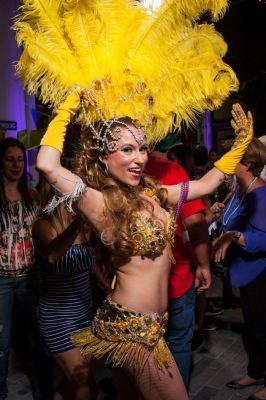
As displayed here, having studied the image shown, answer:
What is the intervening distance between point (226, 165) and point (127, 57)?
0.84m

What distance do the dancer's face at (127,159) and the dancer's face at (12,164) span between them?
1.64 metres

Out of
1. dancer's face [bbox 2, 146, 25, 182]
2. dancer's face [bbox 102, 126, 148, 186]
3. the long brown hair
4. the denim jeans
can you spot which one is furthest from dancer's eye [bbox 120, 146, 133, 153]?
dancer's face [bbox 2, 146, 25, 182]

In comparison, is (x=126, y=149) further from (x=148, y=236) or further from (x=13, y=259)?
(x=13, y=259)

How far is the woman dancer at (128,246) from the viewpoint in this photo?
207 centimetres

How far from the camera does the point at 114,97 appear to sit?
2385 mm

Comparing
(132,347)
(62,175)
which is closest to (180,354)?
(132,347)

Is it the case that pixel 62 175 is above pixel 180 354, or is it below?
above

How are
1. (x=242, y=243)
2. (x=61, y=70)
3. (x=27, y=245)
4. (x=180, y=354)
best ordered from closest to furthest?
(x=61, y=70) < (x=180, y=354) < (x=242, y=243) < (x=27, y=245)

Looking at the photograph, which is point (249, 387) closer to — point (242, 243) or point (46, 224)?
point (242, 243)

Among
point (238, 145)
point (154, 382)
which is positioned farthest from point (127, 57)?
point (154, 382)

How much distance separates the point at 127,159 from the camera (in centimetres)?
219

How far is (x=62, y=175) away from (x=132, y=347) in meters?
0.93

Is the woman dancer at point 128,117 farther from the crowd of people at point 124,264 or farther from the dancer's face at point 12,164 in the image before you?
the dancer's face at point 12,164

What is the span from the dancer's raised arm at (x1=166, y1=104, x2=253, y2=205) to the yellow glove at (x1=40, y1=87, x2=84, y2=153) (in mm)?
761
